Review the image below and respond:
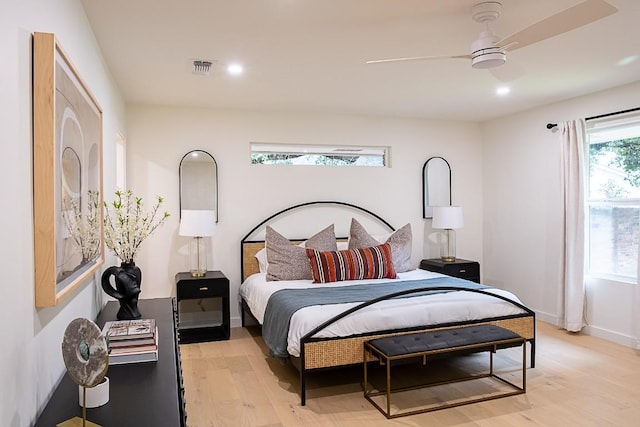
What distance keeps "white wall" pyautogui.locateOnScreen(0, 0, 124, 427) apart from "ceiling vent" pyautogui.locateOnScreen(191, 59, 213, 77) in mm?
1775

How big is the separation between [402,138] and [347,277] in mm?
2209

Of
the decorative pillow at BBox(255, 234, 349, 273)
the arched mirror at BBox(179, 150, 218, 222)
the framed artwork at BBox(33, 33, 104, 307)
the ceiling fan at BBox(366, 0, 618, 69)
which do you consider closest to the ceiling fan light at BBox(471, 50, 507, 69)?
the ceiling fan at BBox(366, 0, 618, 69)

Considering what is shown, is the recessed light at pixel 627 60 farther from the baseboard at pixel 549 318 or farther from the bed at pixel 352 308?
the baseboard at pixel 549 318

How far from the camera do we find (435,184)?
625 cm

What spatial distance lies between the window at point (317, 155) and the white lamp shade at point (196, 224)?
1011 mm

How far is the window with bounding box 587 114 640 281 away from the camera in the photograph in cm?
458

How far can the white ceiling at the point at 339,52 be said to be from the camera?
2721 millimetres

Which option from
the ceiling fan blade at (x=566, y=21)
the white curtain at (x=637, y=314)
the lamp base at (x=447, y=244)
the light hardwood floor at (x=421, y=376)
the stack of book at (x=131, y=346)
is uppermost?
the ceiling fan blade at (x=566, y=21)

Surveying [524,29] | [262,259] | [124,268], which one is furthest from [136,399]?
[262,259]

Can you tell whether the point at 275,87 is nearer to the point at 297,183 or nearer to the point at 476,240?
the point at 297,183

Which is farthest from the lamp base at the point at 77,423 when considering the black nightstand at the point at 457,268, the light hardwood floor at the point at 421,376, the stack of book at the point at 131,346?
the black nightstand at the point at 457,268

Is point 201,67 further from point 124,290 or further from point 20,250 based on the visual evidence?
point 20,250

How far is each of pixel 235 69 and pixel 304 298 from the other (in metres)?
1.91

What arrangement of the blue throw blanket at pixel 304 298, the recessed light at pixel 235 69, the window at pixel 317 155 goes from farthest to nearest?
the window at pixel 317 155 → the recessed light at pixel 235 69 → the blue throw blanket at pixel 304 298
